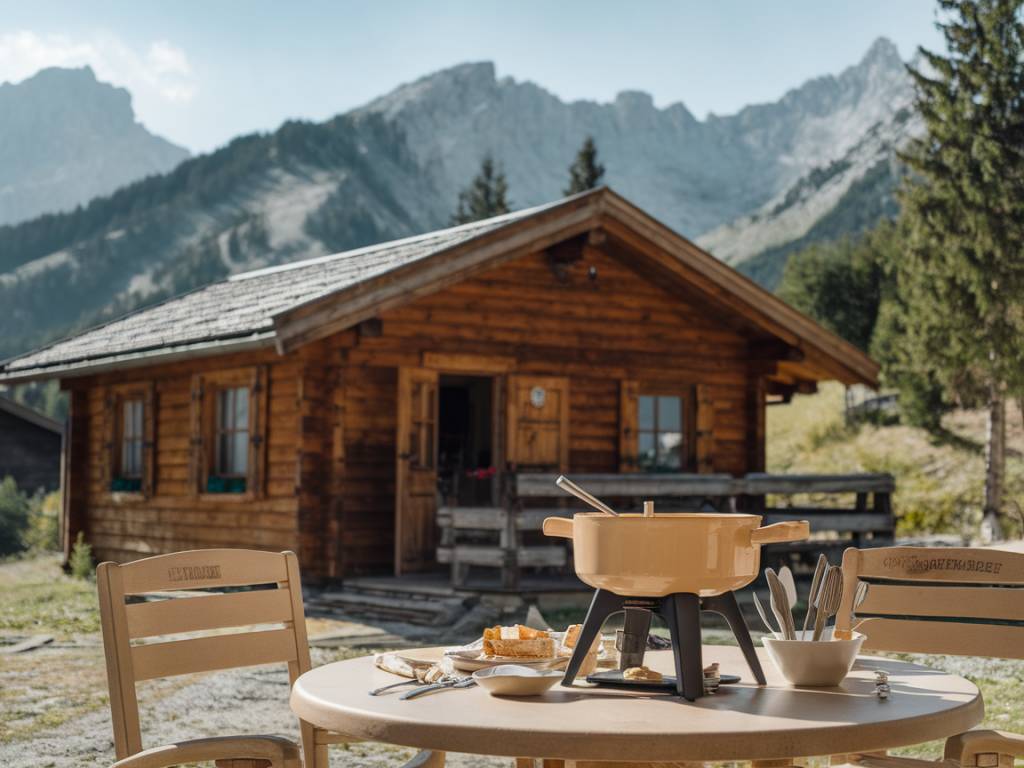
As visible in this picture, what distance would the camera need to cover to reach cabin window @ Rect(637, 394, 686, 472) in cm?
1408

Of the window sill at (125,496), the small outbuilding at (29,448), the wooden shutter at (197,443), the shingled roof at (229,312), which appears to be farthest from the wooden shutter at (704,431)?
the small outbuilding at (29,448)

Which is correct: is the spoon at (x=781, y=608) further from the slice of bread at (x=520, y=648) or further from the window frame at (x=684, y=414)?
the window frame at (x=684, y=414)

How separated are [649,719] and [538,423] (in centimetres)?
1096

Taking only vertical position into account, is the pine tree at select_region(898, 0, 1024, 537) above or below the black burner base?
above

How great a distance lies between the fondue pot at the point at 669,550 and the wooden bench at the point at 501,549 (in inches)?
336

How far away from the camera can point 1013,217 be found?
20484mm

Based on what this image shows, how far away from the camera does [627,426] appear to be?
1381 centimetres

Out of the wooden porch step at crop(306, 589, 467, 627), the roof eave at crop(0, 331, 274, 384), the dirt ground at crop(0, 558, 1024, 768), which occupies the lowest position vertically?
the dirt ground at crop(0, 558, 1024, 768)

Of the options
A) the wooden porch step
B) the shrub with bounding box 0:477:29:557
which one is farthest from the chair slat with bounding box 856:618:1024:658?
the shrub with bounding box 0:477:29:557

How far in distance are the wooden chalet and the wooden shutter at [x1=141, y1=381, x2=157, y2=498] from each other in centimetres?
2

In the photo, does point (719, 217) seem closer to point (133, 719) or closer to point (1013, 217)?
point (1013, 217)

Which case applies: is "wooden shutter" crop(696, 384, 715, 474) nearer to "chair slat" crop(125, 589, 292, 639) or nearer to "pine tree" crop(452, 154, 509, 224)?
"chair slat" crop(125, 589, 292, 639)

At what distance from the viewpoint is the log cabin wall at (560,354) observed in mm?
12484

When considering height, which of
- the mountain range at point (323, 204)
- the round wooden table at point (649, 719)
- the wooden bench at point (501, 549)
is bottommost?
the wooden bench at point (501, 549)
